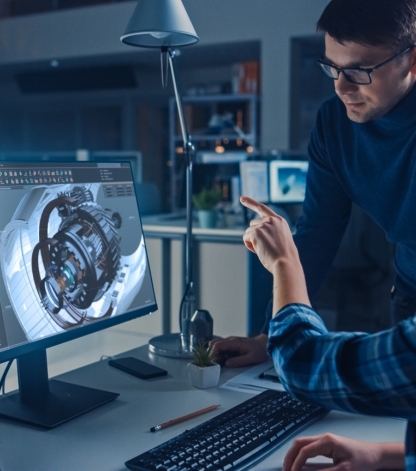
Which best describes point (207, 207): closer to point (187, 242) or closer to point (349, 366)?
point (187, 242)

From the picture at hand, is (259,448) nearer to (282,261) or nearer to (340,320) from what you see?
(282,261)

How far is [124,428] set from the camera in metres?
0.99

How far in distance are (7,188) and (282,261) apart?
1.53 ft

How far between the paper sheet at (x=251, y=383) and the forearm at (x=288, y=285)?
39cm

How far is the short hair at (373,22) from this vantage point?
107 centimetres

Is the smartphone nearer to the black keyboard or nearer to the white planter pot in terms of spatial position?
the white planter pot

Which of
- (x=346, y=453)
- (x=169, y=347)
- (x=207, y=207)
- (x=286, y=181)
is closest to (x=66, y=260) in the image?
(x=169, y=347)

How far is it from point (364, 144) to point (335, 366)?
80cm

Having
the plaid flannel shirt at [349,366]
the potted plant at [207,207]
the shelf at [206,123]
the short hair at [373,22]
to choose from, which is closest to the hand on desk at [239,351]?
the plaid flannel shirt at [349,366]

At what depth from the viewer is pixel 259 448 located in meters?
0.88

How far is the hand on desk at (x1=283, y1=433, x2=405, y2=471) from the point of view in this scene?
2.77 ft

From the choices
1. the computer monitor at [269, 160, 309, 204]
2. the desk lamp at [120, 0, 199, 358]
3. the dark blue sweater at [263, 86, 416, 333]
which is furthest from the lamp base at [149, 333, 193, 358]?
the computer monitor at [269, 160, 309, 204]

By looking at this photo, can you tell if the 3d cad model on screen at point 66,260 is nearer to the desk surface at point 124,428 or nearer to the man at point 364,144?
the desk surface at point 124,428

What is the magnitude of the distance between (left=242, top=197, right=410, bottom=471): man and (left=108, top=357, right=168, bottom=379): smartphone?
44 centimetres
